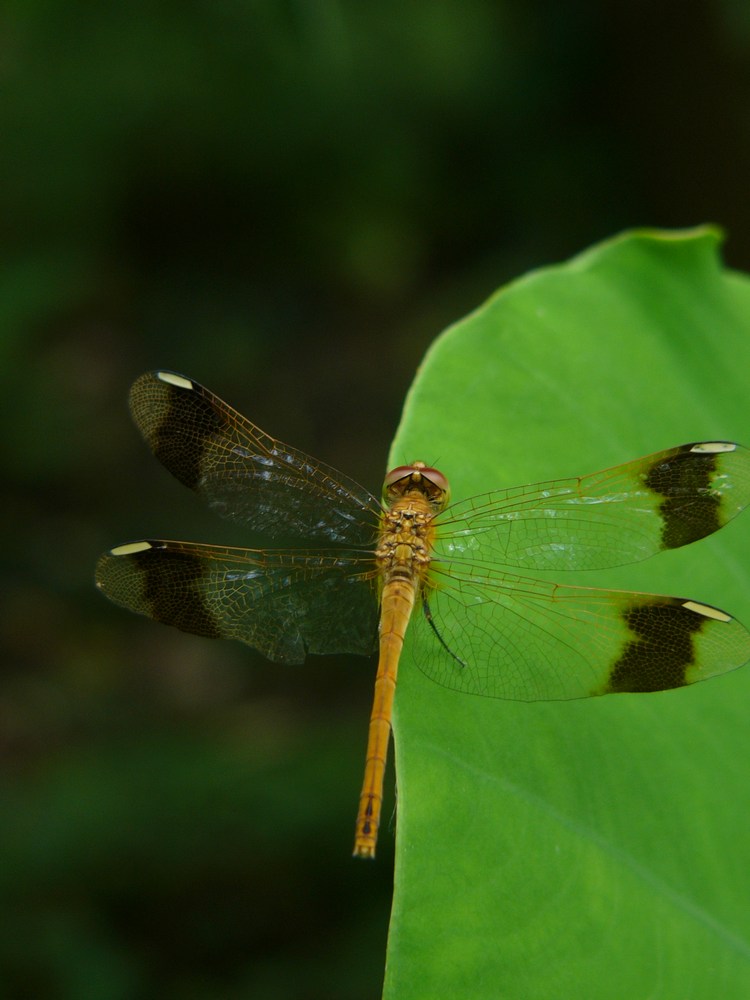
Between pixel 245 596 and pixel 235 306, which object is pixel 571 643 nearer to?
pixel 245 596

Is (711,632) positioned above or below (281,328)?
below

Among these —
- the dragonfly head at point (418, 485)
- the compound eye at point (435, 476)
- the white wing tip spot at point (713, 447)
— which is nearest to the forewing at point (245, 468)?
the dragonfly head at point (418, 485)

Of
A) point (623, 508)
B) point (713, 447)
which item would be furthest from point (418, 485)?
point (713, 447)

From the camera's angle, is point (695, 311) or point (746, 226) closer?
point (695, 311)

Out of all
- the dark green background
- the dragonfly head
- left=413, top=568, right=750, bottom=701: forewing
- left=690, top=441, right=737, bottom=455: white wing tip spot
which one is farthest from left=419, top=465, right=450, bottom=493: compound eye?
the dark green background

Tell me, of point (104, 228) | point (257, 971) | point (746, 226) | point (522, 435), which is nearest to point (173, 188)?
point (104, 228)

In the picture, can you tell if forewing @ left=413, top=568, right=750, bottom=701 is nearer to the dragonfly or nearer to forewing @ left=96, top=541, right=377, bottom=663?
the dragonfly

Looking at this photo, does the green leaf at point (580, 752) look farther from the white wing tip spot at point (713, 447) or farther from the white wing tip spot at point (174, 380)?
the white wing tip spot at point (174, 380)

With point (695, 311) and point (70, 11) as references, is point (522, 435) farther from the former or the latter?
point (70, 11)
